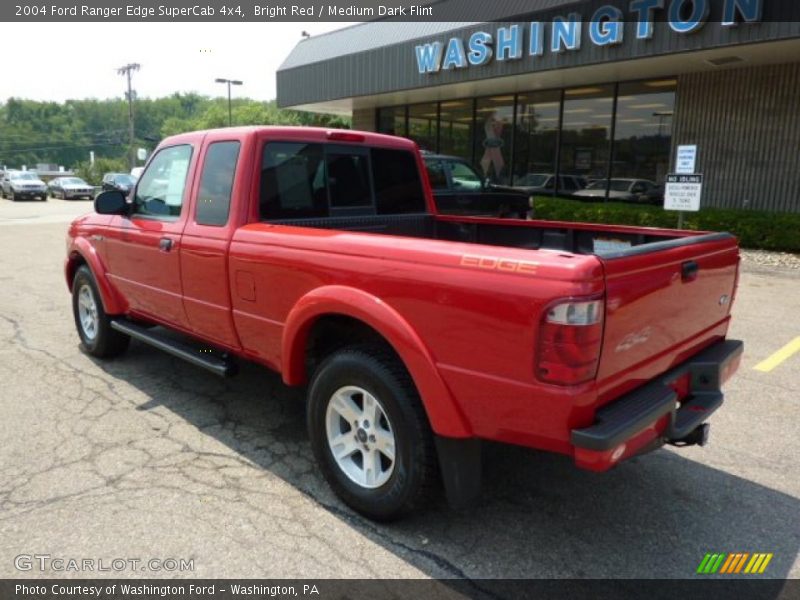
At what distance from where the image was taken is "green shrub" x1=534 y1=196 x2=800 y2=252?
446 inches

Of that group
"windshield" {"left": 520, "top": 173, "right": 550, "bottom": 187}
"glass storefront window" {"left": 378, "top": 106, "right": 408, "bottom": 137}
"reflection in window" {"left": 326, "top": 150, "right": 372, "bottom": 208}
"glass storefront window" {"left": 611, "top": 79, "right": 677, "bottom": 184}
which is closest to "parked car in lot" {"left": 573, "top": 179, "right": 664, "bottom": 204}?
"glass storefront window" {"left": 611, "top": 79, "right": 677, "bottom": 184}

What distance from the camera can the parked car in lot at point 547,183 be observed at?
15.7 metres

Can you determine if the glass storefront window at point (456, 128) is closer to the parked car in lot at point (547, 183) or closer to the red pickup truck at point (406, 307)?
the parked car in lot at point (547, 183)

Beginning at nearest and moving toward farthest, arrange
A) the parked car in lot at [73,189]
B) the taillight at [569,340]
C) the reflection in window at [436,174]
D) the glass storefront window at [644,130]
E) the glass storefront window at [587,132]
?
the taillight at [569,340] → the reflection in window at [436,174] → the glass storefront window at [644,130] → the glass storefront window at [587,132] → the parked car in lot at [73,189]

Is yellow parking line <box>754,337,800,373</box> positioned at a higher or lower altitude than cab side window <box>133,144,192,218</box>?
lower

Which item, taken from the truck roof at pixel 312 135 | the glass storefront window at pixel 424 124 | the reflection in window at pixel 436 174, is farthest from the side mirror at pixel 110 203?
the glass storefront window at pixel 424 124

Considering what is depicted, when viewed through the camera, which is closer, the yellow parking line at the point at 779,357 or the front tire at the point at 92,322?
the front tire at the point at 92,322

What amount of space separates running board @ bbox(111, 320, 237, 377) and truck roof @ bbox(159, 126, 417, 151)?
4.66 ft

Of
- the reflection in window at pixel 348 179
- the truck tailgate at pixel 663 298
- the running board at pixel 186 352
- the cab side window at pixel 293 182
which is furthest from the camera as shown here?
the reflection in window at pixel 348 179

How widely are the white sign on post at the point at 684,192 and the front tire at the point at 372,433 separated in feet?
27.3

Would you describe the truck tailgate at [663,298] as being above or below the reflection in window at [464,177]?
below

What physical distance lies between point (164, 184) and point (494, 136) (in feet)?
47.0

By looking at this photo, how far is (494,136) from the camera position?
17.6m

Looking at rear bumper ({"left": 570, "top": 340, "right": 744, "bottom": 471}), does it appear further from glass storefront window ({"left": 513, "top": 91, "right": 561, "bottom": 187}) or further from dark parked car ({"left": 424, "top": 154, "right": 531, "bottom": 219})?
glass storefront window ({"left": 513, "top": 91, "right": 561, "bottom": 187})
